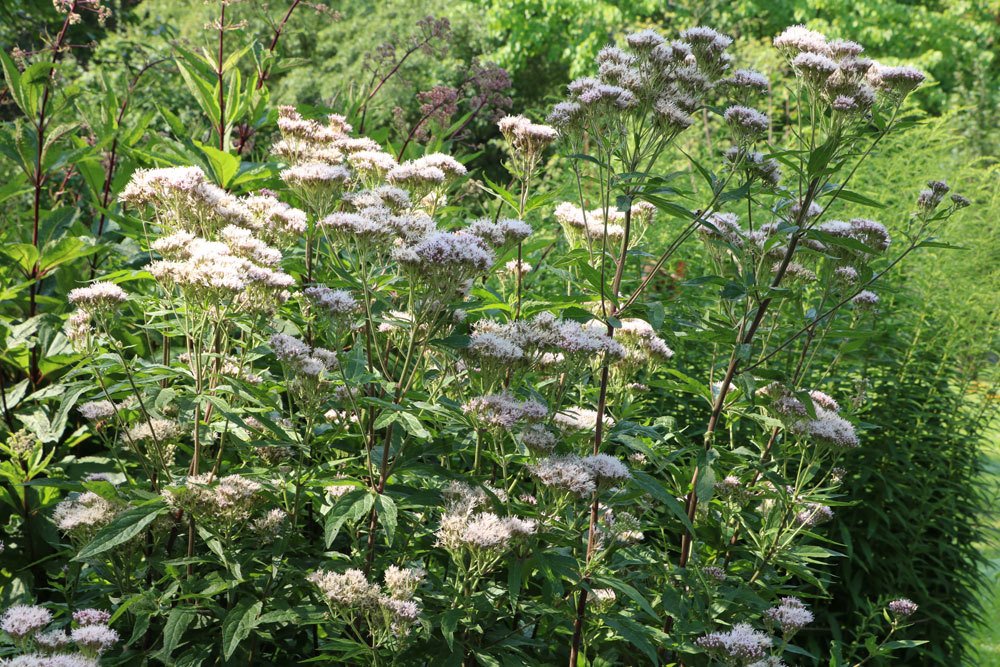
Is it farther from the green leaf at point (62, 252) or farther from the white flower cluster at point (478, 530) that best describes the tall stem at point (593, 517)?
the green leaf at point (62, 252)

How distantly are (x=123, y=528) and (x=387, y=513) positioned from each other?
0.79 metres

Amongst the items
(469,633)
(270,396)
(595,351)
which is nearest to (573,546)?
(469,633)

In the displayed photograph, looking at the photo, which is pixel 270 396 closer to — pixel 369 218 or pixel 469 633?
pixel 369 218

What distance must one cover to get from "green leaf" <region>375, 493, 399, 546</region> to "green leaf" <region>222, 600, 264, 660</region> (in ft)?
1.63

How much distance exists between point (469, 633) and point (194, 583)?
2.87ft

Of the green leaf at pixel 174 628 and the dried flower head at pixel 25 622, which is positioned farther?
the green leaf at pixel 174 628

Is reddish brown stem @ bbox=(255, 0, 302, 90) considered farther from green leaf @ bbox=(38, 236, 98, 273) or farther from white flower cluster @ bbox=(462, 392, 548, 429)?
white flower cluster @ bbox=(462, 392, 548, 429)

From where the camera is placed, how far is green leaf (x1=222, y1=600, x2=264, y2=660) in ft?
8.35

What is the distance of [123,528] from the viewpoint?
8.61ft

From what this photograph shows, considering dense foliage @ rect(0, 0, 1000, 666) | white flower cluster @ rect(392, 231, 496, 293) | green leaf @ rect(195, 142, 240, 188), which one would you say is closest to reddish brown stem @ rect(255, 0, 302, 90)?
dense foliage @ rect(0, 0, 1000, 666)

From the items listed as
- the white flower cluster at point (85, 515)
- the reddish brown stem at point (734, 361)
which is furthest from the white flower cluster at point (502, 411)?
the white flower cluster at point (85, 515)

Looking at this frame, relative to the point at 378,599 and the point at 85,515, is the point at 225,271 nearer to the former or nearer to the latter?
the point at 85,515

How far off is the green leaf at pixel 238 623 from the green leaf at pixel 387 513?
19.6 inches

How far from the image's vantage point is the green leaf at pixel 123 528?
2.54 metres
